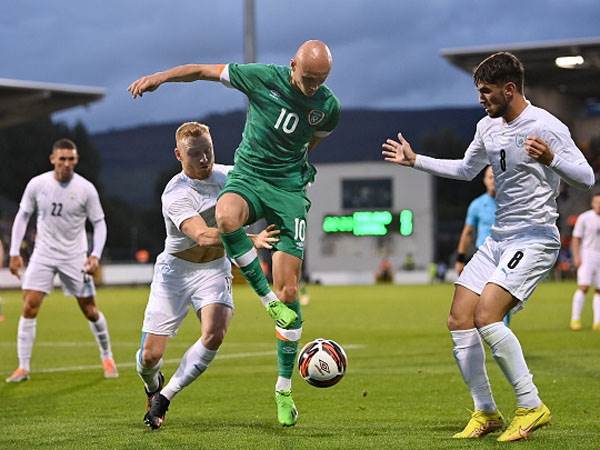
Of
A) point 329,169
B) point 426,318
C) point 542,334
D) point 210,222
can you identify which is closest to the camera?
point 210,222

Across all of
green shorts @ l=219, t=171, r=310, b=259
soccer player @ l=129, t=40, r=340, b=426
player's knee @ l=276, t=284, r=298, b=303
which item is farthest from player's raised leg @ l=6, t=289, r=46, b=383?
player's knee @ l=276, t=284, r=298, b=303

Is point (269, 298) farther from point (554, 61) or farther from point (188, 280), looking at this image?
point (554, 61)

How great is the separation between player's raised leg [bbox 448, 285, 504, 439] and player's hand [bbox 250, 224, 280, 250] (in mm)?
1286

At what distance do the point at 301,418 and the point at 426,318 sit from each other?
16.4 metres

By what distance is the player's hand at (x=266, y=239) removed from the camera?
7.84 metres

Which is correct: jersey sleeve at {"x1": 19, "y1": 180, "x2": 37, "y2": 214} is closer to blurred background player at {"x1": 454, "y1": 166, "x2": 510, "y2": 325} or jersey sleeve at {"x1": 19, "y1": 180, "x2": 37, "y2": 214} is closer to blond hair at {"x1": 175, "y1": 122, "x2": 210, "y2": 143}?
blond hair at {"x1": 175, "y1": 122, "x2": 210, "y2": 143}

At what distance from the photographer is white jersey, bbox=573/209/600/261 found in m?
20.4

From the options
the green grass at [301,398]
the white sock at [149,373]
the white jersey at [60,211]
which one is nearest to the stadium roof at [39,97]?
the green grass at [301,398]

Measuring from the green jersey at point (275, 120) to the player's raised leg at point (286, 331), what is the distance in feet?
1.79

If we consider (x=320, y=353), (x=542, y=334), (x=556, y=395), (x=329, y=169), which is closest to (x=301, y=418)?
(x=320, y=353)

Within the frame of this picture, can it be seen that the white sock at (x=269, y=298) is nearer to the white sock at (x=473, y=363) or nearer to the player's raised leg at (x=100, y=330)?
the white sock at (x=473, y=363)

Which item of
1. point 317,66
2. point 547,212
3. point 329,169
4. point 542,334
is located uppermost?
point 329,169

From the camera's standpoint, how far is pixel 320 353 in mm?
7949

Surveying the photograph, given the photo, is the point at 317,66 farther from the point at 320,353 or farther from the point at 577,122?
the point at 577,122
